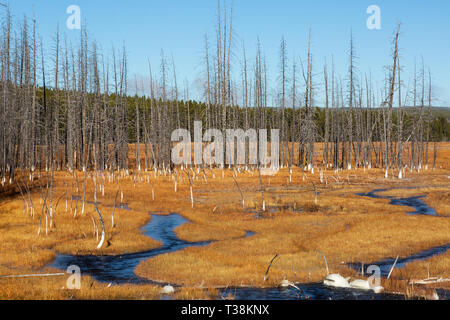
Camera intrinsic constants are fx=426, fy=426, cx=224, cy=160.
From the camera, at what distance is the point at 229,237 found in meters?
21.4

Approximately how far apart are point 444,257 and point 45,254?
51.3ft

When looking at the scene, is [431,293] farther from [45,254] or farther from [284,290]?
[45,254]

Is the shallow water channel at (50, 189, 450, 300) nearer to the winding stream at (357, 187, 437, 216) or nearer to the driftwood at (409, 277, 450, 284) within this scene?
the driftwood at (409, 277, 450, 284)

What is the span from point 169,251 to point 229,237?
12.1 feet

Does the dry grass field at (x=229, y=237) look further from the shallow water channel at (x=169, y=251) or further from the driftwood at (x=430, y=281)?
the shallow water channel at (x=169, y=251)

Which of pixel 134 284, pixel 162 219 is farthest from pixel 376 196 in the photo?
pixel 134 284

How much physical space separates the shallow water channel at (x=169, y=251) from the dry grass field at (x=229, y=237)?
540 mm

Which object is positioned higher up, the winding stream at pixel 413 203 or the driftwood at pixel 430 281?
the driftwood at pixel 430 281

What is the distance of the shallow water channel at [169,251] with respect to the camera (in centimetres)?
1222

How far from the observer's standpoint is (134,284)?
13.5 meters

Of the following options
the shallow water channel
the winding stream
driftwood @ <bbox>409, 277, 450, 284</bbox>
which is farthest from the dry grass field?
the winding stream

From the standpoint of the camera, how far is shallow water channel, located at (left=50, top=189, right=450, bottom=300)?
40.1ft

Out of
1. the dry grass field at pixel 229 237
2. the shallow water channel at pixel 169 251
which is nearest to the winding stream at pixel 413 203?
the dry grass field at pixel 229 237

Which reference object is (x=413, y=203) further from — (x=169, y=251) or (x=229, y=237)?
(x=169, y=251)
